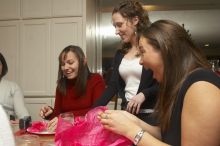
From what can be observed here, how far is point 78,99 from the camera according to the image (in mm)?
1943

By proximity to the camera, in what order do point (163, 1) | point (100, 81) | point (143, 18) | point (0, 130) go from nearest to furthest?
point (0, 130)
point (143, 18)
point (100, 81)
point (163, 1)

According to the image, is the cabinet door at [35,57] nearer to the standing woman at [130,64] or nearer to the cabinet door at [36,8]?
the cabinet door at [36,8]

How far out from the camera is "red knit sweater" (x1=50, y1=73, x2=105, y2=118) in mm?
1932

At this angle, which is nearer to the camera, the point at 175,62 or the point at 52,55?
the point at 175,62

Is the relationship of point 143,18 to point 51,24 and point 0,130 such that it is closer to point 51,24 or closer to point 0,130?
point 0,130

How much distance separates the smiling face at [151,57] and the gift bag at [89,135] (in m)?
0.24

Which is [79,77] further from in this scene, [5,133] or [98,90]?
[5,133]

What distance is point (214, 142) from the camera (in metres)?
0.79

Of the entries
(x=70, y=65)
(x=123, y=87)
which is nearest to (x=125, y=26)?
(x=123, y=87)

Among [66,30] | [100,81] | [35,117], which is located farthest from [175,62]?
[35,117]

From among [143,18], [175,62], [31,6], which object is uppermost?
[31,6]

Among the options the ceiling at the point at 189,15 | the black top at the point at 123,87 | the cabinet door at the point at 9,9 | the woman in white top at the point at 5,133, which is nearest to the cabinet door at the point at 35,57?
the cabinet door at the point at 9,9

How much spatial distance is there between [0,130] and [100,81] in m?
1.57

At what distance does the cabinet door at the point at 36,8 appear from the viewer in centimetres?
306
